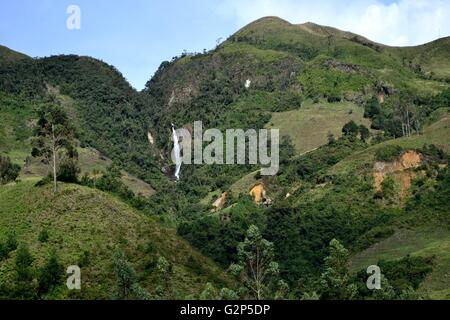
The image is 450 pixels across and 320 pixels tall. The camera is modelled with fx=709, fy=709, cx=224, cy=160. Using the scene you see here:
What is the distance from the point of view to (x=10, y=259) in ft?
183

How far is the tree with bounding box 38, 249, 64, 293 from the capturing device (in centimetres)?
5214

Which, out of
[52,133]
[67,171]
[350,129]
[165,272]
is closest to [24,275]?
[165,272]

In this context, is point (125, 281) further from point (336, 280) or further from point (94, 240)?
point (336, 280)

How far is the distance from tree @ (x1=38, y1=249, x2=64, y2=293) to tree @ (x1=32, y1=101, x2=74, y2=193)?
13.7 meters

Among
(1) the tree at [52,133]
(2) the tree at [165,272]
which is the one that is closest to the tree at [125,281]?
(2) the tree at [165,272]

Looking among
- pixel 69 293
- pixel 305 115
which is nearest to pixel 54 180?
pixel 69 293

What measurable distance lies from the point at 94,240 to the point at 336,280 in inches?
815

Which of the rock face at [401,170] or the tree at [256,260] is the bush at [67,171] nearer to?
the tree at [256,260]

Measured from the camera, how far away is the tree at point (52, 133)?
66.0 m

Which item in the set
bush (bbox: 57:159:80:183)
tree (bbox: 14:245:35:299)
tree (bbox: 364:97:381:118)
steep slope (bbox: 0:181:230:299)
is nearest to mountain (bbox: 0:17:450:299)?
steep slope (bbox: 0:181:230:299)

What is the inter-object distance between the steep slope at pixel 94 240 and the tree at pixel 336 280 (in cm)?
936

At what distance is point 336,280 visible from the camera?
53.6 m

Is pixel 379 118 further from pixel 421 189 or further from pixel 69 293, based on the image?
pixel 69 293
